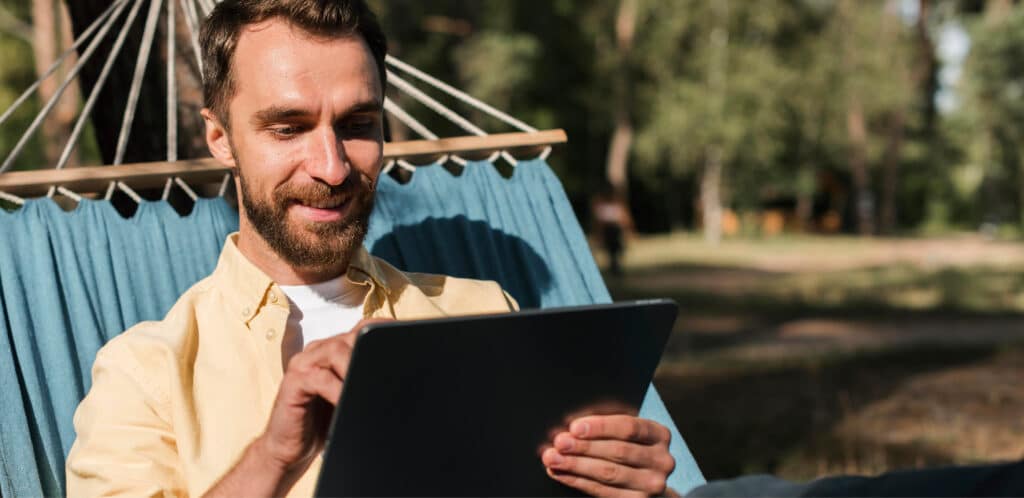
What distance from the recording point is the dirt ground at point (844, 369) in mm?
4844

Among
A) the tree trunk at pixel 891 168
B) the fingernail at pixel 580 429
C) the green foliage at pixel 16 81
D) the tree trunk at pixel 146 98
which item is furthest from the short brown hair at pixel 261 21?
the tree trunk at pixel 891 168

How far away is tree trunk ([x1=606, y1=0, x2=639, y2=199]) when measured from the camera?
2444 centimetres

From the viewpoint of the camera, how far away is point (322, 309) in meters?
1.74

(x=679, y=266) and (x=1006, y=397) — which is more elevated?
(x=1006, y=397)

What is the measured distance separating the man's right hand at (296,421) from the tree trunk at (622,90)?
2288cm

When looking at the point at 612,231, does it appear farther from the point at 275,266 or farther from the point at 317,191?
the point at 317,191

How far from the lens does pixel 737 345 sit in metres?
A: 8.18

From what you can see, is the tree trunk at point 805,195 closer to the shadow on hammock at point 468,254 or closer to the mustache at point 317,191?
the shadow on hammock at point 468,254

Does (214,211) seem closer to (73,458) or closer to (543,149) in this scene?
(543,149)

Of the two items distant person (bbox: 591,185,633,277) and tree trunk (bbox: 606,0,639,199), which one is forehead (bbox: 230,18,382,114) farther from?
tree trunk (bbox: 606,0,639,199)

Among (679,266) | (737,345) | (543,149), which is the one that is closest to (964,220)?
→ (679,266)

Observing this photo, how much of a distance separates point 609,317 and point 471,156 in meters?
1.59

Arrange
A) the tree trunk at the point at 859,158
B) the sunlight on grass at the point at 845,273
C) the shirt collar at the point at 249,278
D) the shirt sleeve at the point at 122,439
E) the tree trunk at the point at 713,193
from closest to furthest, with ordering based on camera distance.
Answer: the shirt sleeve at the point at 122,439 → the shirt collar at the point at 249,278 → the sunlight on grass at the point at 845,273 → the tree trunk at the point at 713,193 → the tree trunk at the point at 859,158

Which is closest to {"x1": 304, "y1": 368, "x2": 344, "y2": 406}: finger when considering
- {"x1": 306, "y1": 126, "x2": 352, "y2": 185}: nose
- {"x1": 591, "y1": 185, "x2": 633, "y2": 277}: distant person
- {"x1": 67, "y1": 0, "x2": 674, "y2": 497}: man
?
{"x1": 67, "y1": 0, "x2": 674, "y2": 497}: man
